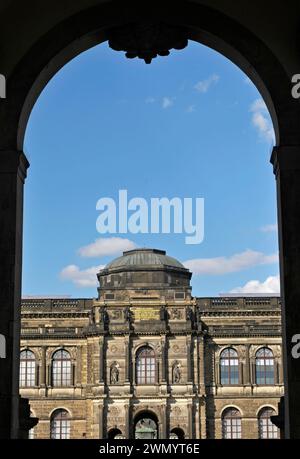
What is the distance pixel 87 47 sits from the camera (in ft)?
28.0

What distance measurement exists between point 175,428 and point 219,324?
6035 mm

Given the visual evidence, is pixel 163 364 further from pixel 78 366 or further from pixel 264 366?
pixel 264 366

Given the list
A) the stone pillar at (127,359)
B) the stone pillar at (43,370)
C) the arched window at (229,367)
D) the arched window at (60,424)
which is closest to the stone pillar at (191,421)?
the arched window at (229,367)

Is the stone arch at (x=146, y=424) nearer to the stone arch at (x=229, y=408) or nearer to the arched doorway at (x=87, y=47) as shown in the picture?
the stone arch at (x=229, y=408)

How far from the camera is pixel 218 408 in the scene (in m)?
43.2

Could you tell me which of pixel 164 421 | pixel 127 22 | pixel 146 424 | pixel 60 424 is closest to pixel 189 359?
pixel 164 421

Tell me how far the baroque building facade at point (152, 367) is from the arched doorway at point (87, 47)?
35324 mm

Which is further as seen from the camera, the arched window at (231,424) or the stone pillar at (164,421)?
the arched window at (231,424)

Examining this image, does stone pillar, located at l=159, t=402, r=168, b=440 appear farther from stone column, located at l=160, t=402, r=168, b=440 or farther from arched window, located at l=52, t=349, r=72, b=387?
arched window, located at l=52, t=349, r=72, b=387

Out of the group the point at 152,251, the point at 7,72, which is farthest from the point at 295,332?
the point at 152,251

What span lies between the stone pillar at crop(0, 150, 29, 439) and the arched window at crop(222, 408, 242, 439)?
36466mm

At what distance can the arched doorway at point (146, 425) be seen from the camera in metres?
42.4

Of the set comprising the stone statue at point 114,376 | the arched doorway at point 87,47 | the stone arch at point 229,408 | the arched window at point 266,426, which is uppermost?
the arched doorway at point 87,47
